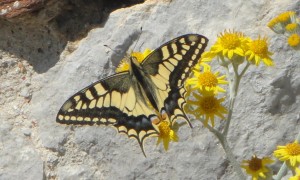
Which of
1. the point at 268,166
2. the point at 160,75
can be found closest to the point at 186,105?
the point at 160,75

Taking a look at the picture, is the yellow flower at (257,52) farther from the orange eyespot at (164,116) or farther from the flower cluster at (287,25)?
the orange eyespot at (164,116)

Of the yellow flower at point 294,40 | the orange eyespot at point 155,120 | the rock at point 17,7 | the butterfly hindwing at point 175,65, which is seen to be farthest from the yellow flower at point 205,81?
the rock at point 17,7

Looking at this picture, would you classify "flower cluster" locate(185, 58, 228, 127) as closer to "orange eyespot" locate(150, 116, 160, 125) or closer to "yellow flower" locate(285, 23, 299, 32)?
A: "orange eyespot" locate(150, 116, 160, 125)

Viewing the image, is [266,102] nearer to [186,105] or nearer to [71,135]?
[186,105]

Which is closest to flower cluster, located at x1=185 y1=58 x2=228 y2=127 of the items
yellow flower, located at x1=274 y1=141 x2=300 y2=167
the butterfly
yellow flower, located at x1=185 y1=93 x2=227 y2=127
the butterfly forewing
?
yellow flower, located at x1=185 y1=93 x2=227 y2=127

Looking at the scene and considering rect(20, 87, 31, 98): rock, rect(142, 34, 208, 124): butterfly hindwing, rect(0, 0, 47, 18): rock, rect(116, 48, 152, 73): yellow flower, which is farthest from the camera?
rect(20, 87, 31, 98): rock

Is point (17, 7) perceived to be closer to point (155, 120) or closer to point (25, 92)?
point (25, 92)
